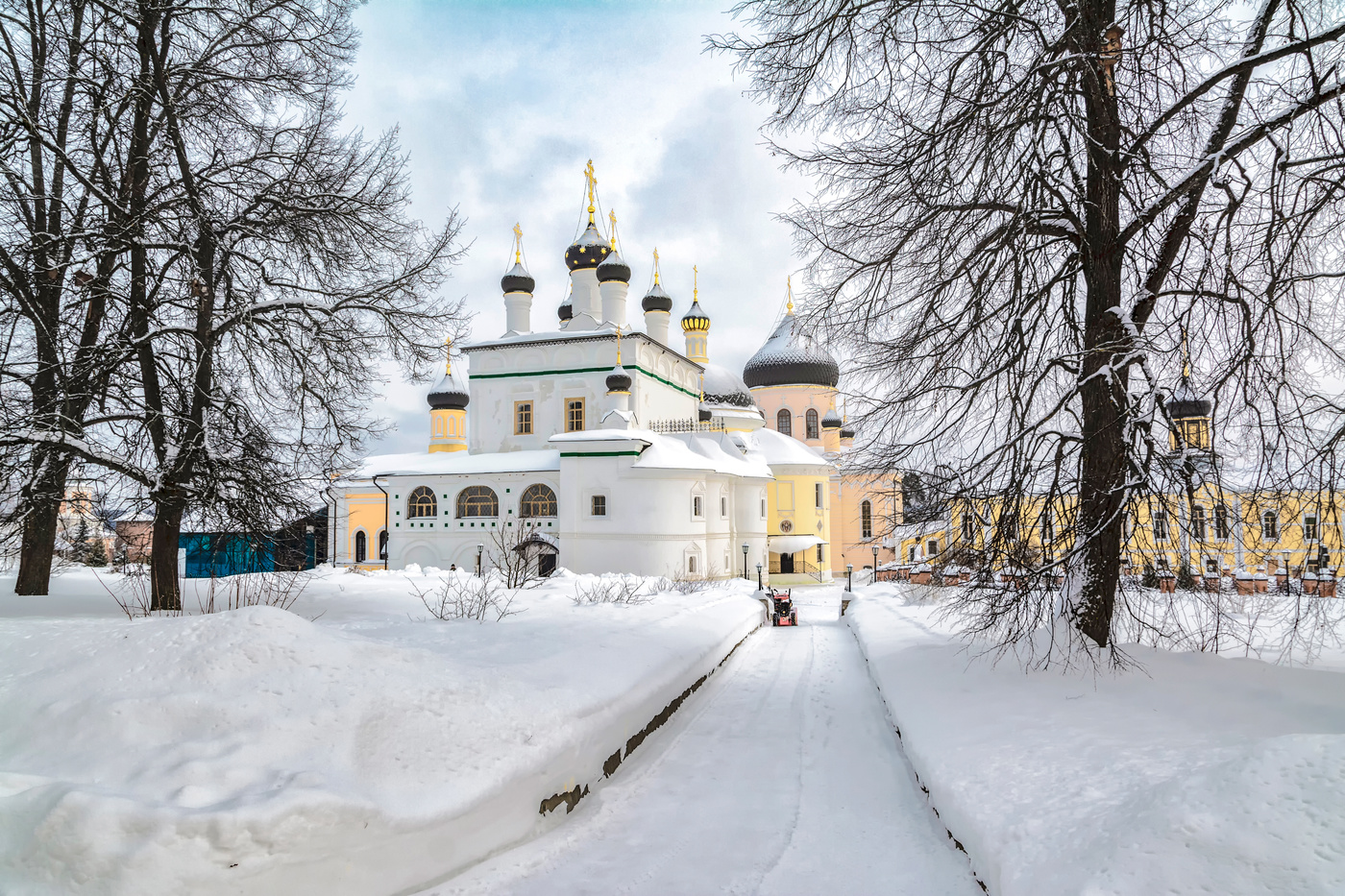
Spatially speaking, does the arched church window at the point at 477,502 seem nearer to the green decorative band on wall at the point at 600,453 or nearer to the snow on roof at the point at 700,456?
the green decorative band on wall at the point at 600,453

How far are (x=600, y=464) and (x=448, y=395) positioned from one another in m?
14.8

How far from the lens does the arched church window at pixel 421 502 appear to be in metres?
30.3

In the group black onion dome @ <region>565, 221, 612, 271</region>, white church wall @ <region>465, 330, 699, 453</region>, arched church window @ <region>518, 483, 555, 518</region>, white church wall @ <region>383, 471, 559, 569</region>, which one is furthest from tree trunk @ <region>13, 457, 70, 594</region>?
black onion dome @ <region>565, 221, 612, 271</region>

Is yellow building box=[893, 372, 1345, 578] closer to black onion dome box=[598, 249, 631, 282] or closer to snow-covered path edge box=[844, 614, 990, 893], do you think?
snow-covered path edge box=[844, 614, 990, 893]

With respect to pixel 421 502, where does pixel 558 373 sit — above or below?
above

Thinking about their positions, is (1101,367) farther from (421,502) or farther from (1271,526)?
(421,502)

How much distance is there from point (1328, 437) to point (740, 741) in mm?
4914

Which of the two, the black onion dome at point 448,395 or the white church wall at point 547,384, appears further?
the black onion dome at point 448,395

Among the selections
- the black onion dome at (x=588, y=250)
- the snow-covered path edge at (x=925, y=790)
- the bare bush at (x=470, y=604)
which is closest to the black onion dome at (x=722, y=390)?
the black onion dome at (x=588, y=250)

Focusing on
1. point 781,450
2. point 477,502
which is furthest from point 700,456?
point 477,502

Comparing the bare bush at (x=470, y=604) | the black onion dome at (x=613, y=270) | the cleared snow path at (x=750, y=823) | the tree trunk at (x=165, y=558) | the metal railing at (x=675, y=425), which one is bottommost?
the cleared snow path at (x=750, y=823)

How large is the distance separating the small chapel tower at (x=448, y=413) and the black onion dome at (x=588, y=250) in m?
9.69

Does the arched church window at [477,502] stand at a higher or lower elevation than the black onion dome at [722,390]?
lower

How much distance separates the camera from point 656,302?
114ft
